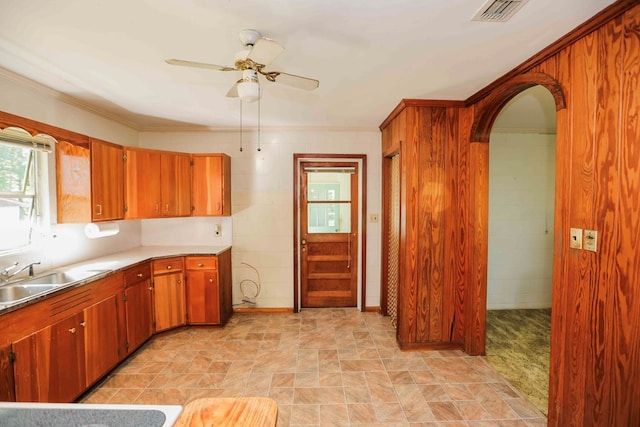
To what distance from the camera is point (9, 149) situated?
233cm

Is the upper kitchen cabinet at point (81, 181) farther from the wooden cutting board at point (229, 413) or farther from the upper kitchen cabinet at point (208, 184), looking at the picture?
the wooden cutting board at point (229, 413)

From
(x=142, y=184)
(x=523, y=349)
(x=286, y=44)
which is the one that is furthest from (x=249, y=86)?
(x=523, y=349)

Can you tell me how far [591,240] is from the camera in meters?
1.56

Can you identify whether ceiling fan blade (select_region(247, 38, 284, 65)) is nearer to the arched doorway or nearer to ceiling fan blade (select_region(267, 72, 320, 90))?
ceiling fan blade (select_region(267, 72, 320, 90))

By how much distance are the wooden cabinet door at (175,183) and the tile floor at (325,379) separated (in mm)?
1452

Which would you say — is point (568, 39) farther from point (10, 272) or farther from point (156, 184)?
point (10, 272)

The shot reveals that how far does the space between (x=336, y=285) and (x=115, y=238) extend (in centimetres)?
287

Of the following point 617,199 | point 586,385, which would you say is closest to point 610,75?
point 617,199

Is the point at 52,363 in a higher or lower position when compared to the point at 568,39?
lower

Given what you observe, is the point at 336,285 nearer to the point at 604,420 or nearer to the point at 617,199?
the point at 604,420

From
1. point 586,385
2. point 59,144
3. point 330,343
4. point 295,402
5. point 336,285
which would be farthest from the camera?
point 336,285

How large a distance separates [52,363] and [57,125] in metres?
2.09

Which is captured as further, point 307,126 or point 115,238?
point 307,126

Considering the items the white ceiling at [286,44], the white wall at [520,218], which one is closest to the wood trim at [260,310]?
the white ceiling at [286,44]
